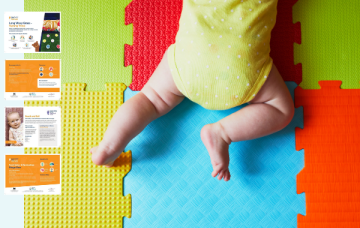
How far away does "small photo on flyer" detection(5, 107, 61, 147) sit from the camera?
1.04 meters

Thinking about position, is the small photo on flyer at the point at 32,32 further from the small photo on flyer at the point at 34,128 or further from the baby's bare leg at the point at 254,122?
the baby's bare leg at the point at 254,122

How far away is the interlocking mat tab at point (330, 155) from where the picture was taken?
3.30 ft

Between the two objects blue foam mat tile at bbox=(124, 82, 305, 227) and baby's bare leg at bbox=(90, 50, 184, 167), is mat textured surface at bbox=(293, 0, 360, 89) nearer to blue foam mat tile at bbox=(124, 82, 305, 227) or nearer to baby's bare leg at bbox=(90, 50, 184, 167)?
blue foam mat tile at bbox=(124, 82, 305, 227)

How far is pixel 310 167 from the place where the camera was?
40.1 inches

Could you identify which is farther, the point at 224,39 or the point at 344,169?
the point at 344,169

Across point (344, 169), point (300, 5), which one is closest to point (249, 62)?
point (300, 5)

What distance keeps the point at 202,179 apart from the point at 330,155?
0.52 m

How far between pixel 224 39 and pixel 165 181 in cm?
59

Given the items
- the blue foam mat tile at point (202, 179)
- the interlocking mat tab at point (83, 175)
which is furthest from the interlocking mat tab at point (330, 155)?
the interlocking mat tab at point (83, 175)

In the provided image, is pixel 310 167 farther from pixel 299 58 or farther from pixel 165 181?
pixel 165 181

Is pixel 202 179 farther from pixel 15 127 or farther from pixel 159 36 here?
pixel 15 127

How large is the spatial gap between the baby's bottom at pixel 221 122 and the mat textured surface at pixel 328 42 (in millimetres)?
236

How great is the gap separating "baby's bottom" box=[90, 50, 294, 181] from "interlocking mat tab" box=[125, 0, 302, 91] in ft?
0.48

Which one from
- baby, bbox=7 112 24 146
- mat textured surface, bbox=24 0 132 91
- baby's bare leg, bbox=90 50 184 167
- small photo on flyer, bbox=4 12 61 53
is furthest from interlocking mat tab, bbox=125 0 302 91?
baby, bbox=7 112 24 146
